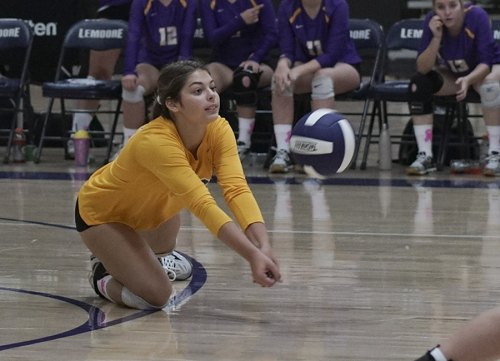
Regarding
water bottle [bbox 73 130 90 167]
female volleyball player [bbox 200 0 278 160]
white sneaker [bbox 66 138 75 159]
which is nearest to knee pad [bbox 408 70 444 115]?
female volleyball player [bbox 200 0 278 160]

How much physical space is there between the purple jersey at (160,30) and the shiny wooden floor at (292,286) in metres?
1.90

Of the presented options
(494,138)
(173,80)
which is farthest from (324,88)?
(173,80)

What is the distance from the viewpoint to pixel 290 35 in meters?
9.15

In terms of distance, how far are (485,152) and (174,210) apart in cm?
527

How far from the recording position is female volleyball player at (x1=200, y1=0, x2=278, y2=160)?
923 cm

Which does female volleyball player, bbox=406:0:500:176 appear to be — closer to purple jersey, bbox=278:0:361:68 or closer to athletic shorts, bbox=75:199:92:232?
purple jersey, bbox=278:0:361:68

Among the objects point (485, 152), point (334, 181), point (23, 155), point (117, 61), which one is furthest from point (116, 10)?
point (485, 152)

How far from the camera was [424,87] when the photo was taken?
8820mm

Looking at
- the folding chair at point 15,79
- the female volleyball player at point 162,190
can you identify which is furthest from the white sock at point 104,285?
the folding chair at point 15,79

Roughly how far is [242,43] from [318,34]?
674 millimetres

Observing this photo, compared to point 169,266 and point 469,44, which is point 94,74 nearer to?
point 469,44

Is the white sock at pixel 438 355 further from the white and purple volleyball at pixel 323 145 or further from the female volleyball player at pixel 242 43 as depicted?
the female volleyball player at pixel 242 43

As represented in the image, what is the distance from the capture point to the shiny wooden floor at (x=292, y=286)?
12.8ft

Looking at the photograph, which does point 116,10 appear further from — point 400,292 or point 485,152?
point 400,292
